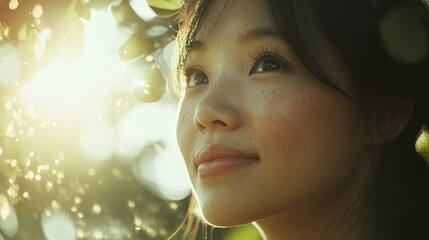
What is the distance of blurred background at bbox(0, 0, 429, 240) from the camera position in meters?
3.44

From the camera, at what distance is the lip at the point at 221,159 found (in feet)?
7.25

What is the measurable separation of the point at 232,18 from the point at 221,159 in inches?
16.4

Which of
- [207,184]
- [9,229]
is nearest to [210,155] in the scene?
[207,184]

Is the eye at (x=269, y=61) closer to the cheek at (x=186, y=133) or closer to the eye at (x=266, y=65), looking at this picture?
the eye at (x=266, y=65)

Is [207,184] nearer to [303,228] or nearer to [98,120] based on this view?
[303,228]

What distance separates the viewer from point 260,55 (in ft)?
7.56

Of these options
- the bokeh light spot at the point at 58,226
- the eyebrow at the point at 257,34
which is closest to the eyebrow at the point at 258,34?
the eyebrow at the point at 257,34

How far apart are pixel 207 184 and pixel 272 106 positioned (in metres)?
0.27

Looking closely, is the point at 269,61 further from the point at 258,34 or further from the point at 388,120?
the point at 388,120

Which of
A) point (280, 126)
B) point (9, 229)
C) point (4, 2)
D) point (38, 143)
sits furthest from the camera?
point (9, 229)

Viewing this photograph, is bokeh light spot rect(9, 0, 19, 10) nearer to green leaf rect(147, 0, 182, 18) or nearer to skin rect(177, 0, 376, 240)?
green leaf rect(147, 0, 182, 18)

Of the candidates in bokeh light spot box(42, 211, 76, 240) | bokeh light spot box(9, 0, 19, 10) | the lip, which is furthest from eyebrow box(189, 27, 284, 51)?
bokeh light spot box(42, 211, 76, 240)

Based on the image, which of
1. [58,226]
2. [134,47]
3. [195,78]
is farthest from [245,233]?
[58,226]

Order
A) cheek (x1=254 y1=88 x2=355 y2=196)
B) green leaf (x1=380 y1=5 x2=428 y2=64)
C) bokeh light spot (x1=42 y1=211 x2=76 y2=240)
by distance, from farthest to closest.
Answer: bokeh light spot (x1=42 y1=211 x2=76 y2=240) → green leaf (x1=380 y1=5 x2=428 y2=64) → cheek (x1=254 y1=88 x2=355 y2=196)
